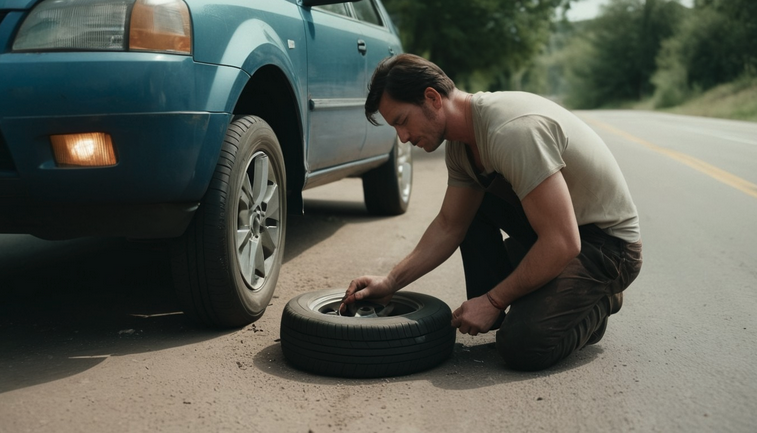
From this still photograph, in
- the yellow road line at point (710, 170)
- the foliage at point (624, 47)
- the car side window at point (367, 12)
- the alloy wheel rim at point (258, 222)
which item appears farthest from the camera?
the foliage at point (624, 47)

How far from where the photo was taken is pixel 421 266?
3.62 m

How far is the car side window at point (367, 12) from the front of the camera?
18.9 feet

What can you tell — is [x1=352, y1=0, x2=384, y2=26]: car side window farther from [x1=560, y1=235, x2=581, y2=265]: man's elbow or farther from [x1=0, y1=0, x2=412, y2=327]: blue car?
[x1=560, y1=235, x2=581, y2=265]: man's elbow

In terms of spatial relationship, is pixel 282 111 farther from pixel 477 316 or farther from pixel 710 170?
pixel 710 170

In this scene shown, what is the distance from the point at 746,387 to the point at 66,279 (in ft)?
11.4

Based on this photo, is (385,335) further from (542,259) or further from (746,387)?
(746,387)

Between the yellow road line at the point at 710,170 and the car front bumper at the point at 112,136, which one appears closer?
the car front bumper at the point at 112,136

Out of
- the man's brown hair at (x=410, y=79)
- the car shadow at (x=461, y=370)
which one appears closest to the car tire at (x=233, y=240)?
the car shadow at (x=461, y=370)

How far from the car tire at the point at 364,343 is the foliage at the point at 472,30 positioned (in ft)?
Result: 42.6

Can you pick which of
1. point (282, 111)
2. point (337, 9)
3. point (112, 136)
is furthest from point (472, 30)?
point (112, 136)

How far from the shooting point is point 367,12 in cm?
602

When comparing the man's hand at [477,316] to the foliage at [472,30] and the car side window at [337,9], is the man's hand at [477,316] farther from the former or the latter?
the foliage at [472,30]

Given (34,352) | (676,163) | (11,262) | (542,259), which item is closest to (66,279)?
(11,262)

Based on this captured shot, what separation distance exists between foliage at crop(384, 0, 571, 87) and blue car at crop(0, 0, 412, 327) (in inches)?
487
